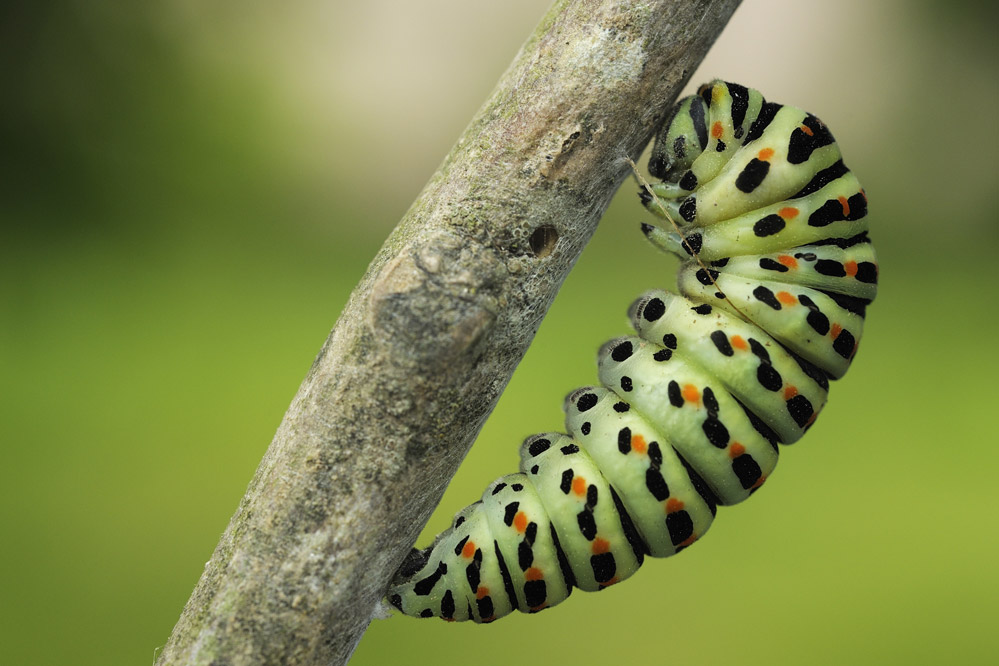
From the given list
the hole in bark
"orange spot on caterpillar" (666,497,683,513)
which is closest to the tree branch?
the hole in bark

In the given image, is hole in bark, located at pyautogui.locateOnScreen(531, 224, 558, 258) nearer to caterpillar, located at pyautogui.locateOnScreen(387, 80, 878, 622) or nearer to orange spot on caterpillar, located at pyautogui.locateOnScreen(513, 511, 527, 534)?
caterpillar, located at pyautogui.locateOnScreen(387, 80, 878, 622)

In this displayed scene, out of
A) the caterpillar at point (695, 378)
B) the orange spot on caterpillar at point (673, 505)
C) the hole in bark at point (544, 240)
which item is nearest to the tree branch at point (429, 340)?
the hole in bark at point (544, 240)

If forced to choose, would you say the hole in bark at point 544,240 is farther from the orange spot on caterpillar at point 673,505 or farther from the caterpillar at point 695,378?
the orange spot on caterpillar at point 673,505

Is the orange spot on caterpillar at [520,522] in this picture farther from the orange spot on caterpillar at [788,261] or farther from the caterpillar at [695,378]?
the orange spot on caterpillar at [788,261]

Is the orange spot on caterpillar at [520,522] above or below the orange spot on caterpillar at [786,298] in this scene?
below

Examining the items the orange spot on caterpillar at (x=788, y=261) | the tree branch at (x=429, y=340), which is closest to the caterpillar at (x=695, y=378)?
the orange spot on caterpillar at (x=788, y=261)

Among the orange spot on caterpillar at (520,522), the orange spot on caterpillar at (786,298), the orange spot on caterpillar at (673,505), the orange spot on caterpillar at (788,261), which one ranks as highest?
the orange spot on caterpillar at (788,261)

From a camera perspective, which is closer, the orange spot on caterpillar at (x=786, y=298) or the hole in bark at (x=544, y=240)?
the hole in bark at (x=544, y=240)

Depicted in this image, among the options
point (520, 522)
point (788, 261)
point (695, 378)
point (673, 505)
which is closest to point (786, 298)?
point (788, 261)
